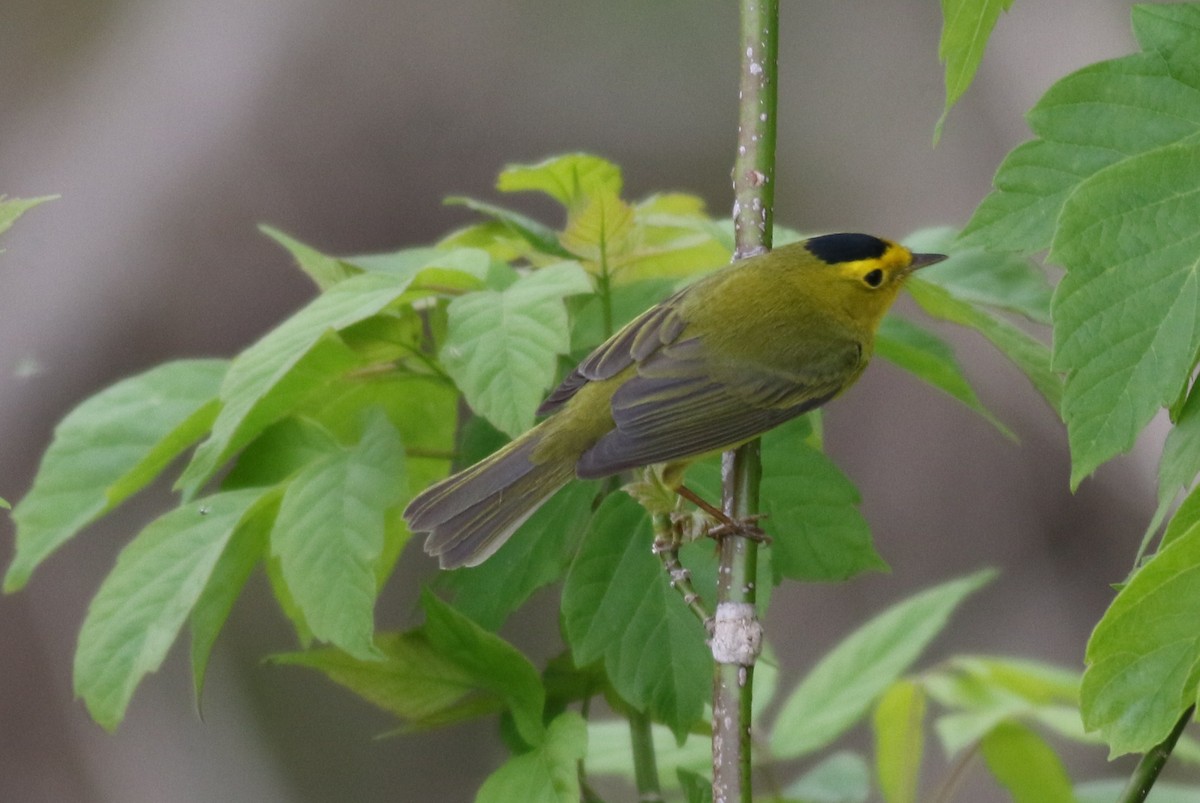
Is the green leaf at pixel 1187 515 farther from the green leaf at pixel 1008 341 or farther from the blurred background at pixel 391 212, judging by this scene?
the blurred background at pixel 391 212

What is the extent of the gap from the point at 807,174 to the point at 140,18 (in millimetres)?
3055

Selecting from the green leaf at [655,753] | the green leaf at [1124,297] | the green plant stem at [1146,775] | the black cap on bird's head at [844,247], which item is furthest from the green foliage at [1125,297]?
the black cap on bird's head at [844,247]

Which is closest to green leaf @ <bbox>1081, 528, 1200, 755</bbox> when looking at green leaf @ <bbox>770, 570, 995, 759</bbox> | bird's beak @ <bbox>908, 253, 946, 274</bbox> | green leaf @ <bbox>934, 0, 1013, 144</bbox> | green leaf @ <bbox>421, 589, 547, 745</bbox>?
green leaf @ <bbox>934, 0, 1013, 144</bbox>

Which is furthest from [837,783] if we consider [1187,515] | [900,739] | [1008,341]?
[1187,515]

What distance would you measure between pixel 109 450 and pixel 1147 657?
1.36 m

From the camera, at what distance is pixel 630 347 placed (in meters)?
2.26

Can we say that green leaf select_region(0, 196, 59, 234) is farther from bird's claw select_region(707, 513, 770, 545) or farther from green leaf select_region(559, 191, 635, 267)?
bird's claw select_region(707, 513, 770, 545)

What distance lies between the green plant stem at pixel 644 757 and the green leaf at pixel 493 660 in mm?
136

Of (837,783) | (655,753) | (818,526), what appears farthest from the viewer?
(837,783)

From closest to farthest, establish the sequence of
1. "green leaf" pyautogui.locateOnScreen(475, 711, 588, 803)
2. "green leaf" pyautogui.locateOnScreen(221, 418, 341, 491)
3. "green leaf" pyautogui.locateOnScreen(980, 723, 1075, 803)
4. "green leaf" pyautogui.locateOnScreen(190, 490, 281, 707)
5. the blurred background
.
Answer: "green leaf" pyautogui.locateOnScreen(475, 711, 588, 803)
"green leaf" pyautogui.locateOnScreen(190, 490, 281, 707)
"green leaf" pyautogui.locateOnScreen(221, 418, 341, 491)
"green leaf" pyautogui.locateOnScreen(980, 723, 1075, 803)
the blurred background

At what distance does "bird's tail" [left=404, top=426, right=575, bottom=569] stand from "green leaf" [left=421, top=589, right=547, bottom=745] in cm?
13

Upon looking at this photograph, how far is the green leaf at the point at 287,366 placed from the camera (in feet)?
Answer: 5.04

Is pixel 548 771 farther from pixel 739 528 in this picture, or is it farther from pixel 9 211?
pixel 9 211

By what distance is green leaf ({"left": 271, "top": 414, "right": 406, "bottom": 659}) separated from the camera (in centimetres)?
148
